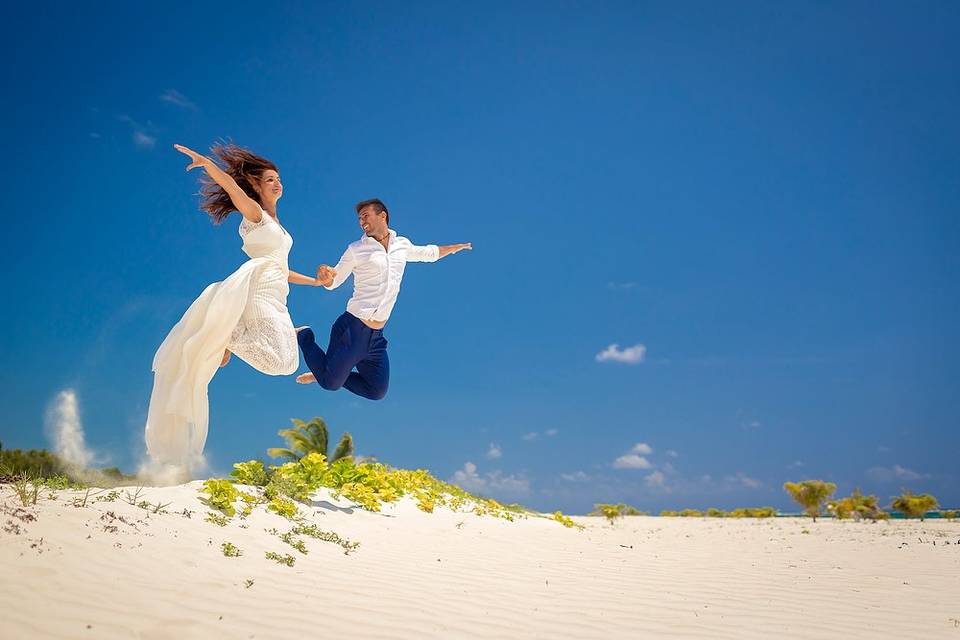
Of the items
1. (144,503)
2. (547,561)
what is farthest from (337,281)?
(547,561)

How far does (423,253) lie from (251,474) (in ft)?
13.4

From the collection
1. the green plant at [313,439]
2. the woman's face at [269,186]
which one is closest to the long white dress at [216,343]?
the woman's face at [269,186]

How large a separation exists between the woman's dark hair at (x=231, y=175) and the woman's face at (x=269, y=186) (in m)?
0.05

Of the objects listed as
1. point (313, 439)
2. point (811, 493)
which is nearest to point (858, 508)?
point (811, 493)

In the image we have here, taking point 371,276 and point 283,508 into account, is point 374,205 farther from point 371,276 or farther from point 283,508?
point 283,508

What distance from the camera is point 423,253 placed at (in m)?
7.78

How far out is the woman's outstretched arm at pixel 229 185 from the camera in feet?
17.1

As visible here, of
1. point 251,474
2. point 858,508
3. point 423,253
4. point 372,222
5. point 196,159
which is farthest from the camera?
point 858,508

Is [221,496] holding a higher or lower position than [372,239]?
lower

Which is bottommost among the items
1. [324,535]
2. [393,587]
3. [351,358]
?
[393,587]

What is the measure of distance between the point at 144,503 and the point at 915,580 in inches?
340

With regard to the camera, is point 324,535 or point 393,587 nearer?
point 393,587

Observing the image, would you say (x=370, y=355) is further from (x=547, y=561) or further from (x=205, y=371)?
(x=547, y=561)

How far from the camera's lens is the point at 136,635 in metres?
3.55
